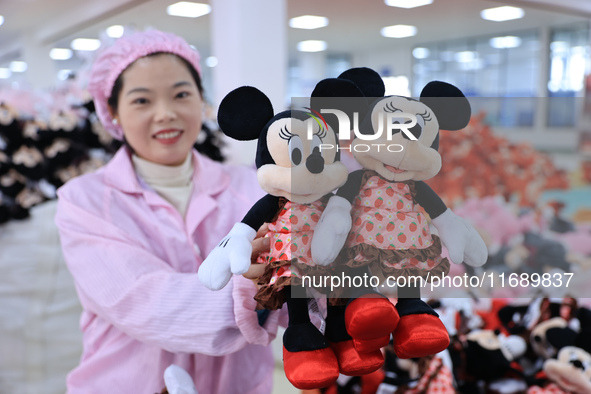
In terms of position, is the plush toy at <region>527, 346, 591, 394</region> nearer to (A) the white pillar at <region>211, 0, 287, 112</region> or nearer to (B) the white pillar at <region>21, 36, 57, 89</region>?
(A) the white pillar at <region>211, 0, 287, 112</region>

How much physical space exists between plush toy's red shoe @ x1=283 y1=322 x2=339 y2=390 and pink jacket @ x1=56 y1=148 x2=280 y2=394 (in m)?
0.23

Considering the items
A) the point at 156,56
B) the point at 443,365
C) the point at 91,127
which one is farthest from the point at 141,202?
the point at 91,127

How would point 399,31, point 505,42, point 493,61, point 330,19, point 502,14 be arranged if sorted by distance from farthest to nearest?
point 493,61, point 505,42, point 399,31, point 330,19, point 502,14

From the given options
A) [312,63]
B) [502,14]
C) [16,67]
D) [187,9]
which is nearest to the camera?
[187,9]

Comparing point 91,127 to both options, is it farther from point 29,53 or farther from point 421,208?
point 29,53

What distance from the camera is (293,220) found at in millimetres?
532

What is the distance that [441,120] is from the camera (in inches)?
20.8

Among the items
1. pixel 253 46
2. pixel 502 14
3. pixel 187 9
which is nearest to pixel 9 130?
pixel 253 46

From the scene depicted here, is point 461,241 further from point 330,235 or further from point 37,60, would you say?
point 37,60

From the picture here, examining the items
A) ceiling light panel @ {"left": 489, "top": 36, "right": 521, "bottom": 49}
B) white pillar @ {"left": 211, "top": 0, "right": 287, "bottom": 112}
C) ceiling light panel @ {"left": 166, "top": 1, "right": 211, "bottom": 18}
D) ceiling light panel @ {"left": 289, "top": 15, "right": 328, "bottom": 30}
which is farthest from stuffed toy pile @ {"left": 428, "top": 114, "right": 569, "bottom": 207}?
ceiling light panel @ {"left": 489, "top": 36, "right": 521, "bottom": 49}

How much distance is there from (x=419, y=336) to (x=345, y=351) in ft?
0.26

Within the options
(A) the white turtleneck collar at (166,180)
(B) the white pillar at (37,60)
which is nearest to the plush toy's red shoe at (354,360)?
(A) the white turtleneck collar at (166,180)

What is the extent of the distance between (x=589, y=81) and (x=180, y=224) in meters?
2.62

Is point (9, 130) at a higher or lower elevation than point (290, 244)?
lower
